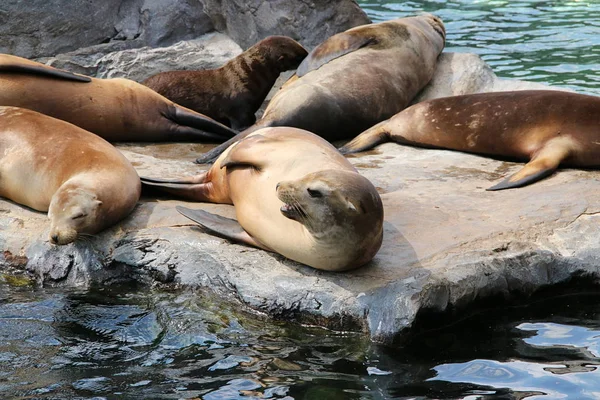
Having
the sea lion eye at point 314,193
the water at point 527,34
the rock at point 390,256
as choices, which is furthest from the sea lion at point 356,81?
the water at point 527,34

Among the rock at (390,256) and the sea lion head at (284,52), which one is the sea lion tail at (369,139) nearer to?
the rock at (390,256)

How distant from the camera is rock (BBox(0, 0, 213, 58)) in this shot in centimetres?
883

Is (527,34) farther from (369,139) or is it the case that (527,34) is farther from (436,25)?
(369,139)

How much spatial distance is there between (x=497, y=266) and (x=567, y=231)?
534 millimetres

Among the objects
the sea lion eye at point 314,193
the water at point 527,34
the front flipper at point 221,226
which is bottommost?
the water at point 527,34

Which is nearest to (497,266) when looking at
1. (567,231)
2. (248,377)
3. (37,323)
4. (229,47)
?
(567,231)

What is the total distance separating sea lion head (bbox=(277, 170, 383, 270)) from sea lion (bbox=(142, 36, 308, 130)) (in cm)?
363

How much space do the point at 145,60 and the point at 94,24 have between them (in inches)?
42.2

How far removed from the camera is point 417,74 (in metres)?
7.69

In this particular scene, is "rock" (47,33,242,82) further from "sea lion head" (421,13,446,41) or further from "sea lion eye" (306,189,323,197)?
"sea lion eye" (306,189,323,197)

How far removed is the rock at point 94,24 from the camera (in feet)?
29.0

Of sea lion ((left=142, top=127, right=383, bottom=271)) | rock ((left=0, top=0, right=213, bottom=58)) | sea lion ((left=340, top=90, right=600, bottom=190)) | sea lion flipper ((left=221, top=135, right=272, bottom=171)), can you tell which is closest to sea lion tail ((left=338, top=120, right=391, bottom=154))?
sea lion ((left=340, top=90, right=600, bottom=190))

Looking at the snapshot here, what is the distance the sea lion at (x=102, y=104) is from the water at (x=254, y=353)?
1936 millimetres

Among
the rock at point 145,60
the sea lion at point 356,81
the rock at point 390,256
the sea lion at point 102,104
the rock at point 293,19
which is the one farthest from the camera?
the rock at point 293,19
